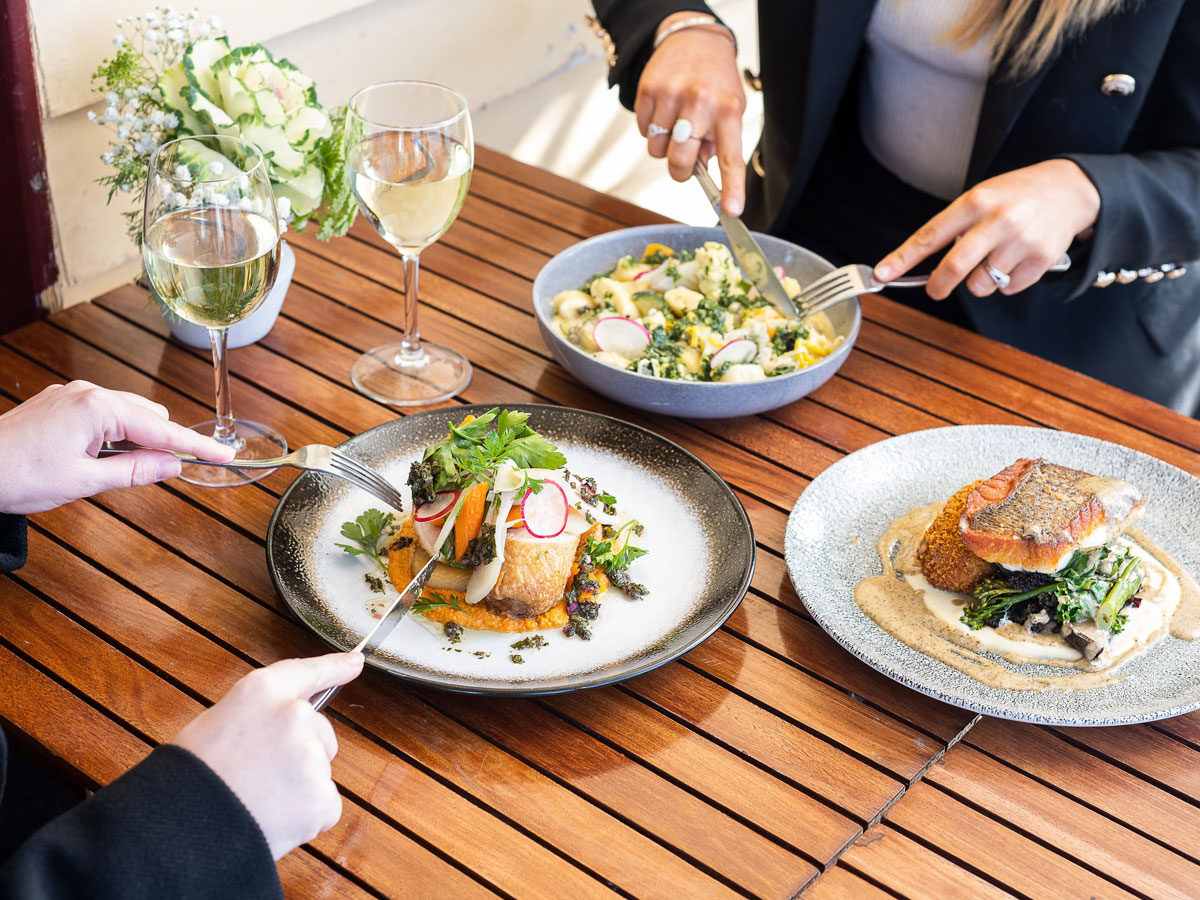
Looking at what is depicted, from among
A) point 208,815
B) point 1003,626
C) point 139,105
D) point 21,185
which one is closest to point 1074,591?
point 1003,626

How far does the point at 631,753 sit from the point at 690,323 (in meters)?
0.73

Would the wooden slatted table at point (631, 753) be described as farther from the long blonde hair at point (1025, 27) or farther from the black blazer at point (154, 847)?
the long blonde hair at point (1025, 27)

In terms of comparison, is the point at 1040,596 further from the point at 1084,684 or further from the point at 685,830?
the point at 685,830

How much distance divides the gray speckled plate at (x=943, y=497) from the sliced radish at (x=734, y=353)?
0.23 m

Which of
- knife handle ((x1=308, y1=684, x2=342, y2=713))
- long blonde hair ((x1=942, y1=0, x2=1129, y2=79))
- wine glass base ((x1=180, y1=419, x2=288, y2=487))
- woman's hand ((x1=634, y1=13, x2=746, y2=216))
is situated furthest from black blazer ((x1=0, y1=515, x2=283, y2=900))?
long blonde hair ((x1=942, y1=0, x2=1129, y2=79))

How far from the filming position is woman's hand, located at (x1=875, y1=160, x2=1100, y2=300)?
165 cm

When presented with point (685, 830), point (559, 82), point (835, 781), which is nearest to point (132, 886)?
point (685, 830)

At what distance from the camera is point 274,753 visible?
90 cm

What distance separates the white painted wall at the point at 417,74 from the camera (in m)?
1.84

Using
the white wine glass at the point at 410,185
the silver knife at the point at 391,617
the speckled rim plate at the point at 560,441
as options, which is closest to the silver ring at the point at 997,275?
the speckled rim plate at the point at 560,441

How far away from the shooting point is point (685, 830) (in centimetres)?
100

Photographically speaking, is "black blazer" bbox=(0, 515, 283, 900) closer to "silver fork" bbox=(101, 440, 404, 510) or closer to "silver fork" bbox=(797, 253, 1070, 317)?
"silver fork" bbox=(101, 440, 404, 510)

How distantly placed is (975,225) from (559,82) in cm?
192

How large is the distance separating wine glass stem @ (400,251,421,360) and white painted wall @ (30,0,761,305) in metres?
0.69
